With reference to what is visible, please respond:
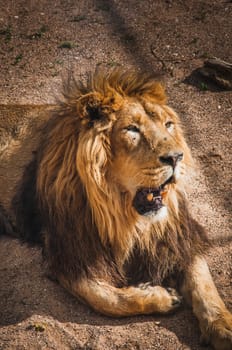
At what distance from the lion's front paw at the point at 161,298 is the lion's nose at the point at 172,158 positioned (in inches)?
31.6

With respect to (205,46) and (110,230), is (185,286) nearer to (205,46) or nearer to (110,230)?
(110,230)

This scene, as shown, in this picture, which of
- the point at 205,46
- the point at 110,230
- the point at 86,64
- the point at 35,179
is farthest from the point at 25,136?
the point at 205,46

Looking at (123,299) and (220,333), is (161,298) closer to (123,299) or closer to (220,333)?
(123,299)

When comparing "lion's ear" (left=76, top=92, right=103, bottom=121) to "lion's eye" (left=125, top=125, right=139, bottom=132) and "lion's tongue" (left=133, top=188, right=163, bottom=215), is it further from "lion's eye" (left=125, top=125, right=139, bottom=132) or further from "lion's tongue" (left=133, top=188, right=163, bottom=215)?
"lion's tongue" (left=133, top=188, right=163, bottom=215)

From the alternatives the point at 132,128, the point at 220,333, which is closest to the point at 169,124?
the point at 132,128

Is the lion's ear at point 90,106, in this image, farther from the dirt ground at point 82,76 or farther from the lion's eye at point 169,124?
the dirt ground at point 82,76

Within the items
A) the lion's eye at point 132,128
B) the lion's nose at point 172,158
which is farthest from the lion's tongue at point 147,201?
the lion's eye at point 132,128

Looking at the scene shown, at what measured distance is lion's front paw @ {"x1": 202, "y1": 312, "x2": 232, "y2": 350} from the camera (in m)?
3.57

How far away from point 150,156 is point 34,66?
3.51 meters

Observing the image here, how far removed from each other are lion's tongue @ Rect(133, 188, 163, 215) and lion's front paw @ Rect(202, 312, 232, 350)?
0.70 metres

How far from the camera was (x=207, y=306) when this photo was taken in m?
3.82

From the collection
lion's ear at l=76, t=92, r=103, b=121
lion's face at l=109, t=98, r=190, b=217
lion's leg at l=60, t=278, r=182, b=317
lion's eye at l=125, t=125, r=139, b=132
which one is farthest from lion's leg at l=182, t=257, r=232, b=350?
lion's ear at l=76, t=92, r=103, b=121

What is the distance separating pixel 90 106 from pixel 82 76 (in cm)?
287

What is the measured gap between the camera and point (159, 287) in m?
4.01
